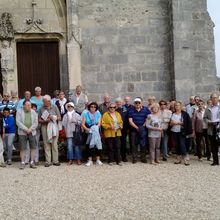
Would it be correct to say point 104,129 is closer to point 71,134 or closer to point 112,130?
point 112,130

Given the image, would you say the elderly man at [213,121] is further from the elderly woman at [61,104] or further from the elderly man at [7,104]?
the elderly man at [7,104]

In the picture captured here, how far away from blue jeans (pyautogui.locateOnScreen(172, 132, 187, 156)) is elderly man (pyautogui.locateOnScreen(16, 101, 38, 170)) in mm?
3339

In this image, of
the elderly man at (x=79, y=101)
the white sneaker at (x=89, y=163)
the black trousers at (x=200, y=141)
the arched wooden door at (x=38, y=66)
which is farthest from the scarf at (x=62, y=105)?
the black trousers at (x=200, y=141)

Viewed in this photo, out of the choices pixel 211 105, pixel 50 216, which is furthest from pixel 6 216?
pixel 211 105

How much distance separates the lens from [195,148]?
10555mm

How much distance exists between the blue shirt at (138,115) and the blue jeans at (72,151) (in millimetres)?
1511

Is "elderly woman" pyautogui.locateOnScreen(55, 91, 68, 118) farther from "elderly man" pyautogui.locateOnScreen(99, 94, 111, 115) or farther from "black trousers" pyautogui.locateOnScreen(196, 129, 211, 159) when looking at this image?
"black trousers" pyautogui.locateOnScreen(196, 129, 211, 159)

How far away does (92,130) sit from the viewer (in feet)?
29.7

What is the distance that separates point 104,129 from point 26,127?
182 cm

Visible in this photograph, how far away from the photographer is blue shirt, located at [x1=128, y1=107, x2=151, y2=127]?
30.8ft

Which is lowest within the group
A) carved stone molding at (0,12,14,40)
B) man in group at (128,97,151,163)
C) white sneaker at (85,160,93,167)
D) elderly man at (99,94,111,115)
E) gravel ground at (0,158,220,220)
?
gravel ground at (0,158,220,220)

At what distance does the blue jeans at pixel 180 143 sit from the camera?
30.1ft

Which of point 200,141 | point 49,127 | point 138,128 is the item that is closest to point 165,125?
point 138,128

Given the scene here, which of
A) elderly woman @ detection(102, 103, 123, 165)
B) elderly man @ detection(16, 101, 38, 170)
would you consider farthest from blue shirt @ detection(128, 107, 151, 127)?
elderly man @ detection(16, 101, 38, 170)
